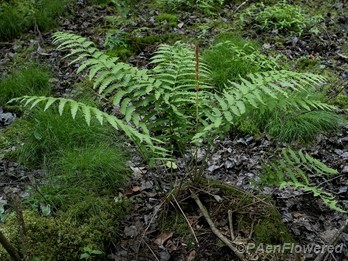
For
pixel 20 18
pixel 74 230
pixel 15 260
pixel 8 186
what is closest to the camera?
pixel 15 260

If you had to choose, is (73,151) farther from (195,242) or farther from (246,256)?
(246,256)

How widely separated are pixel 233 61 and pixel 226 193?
80.8 inches

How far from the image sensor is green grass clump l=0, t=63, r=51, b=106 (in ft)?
14.7

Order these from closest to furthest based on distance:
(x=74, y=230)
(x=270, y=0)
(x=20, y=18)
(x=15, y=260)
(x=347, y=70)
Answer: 1. (x=15, y=260)
2. (x=74, y=230)
3. (x=347, y=70)
4. (x=20, y=18)
5. (x=270, y=0)

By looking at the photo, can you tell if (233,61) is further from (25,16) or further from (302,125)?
(25,16)

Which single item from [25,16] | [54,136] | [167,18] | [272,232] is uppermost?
[25,16]

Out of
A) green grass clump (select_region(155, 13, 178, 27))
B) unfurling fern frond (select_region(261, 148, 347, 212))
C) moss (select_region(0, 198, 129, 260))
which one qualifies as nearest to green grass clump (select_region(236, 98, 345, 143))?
unfurling fern frond (select_region(261, 148, 347, 212))

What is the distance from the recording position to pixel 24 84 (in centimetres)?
456

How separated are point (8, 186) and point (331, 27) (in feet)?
16.9

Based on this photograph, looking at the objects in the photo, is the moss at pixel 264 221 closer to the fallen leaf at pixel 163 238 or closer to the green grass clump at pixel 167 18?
the fallen leaf at pixel 163 238

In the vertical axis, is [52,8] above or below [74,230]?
above

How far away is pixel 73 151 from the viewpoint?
3570 millimetres

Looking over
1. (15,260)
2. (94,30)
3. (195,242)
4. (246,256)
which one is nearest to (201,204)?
(195,242)

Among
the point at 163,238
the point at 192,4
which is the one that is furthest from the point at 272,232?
the point at 192,4
